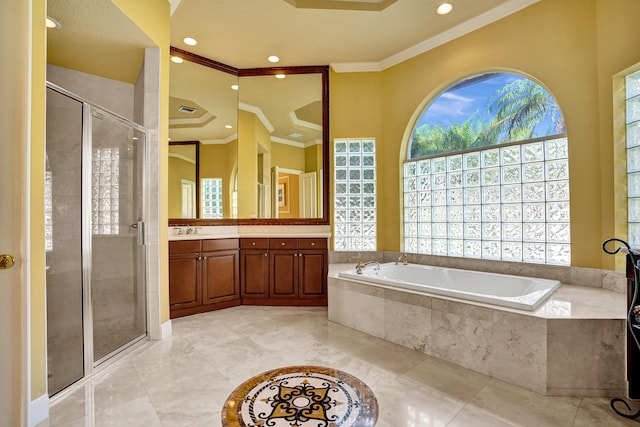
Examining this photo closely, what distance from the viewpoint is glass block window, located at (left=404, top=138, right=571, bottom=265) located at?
263 centimetres

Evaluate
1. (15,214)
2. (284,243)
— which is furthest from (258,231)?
(15,214)

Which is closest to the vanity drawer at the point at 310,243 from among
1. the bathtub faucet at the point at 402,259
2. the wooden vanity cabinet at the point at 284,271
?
the wooden vanity cabinet at the point at 284,271

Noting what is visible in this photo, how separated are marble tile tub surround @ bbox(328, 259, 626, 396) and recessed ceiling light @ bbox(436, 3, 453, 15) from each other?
2557mm

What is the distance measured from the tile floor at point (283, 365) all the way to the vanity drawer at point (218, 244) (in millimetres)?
880

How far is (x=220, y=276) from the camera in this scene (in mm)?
3447

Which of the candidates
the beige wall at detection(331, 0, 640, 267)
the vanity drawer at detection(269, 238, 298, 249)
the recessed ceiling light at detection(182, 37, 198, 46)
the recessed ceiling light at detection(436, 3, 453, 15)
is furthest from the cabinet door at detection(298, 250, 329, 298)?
the recessed ceiling light at detection(436, 3, 453, 15)

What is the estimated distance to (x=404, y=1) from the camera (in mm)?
2682

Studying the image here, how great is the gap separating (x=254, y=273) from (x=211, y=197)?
3.42 feet

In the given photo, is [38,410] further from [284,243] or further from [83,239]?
[284,243]

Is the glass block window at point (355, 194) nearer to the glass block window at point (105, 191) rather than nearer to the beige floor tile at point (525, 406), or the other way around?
the beige floor tile at point (525, 406)

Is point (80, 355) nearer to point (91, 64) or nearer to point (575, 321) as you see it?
point (91, 64)

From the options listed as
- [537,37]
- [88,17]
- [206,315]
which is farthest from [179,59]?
[537,37]

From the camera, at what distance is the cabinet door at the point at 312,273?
3.57 m

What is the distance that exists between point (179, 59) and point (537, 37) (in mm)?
3572
